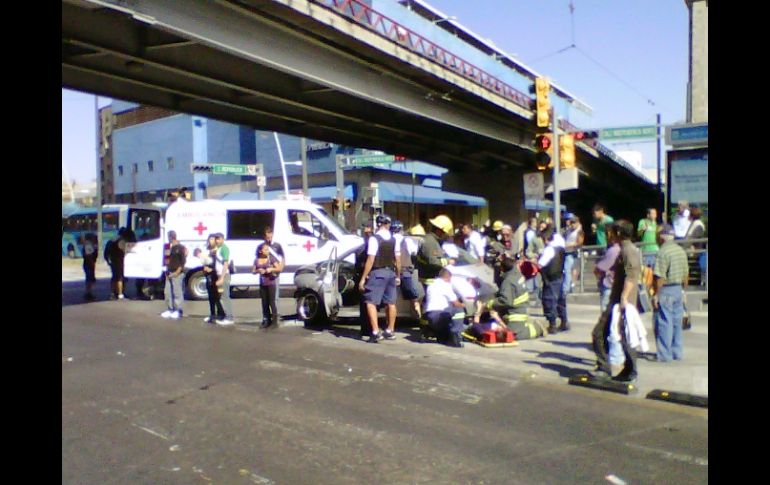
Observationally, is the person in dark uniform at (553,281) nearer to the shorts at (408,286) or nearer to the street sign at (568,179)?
the shorts at (408,286)

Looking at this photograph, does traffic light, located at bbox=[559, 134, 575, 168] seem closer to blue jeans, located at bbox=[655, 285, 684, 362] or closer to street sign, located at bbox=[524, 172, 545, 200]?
street sign, located at bbox=[524, 172, 545, 200]

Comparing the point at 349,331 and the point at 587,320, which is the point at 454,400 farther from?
the point at 587,320

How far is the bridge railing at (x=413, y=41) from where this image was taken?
16312 mm

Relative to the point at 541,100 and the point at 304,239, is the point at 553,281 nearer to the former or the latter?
the point at 541,100

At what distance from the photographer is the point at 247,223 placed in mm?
17875

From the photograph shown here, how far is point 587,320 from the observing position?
40.7 ft

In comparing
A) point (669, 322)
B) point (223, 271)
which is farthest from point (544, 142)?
point (223, 271)

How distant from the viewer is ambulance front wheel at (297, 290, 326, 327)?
11.8 meters

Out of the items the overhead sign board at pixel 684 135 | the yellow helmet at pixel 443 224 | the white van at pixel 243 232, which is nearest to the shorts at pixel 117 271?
the white van at pixel 243 232

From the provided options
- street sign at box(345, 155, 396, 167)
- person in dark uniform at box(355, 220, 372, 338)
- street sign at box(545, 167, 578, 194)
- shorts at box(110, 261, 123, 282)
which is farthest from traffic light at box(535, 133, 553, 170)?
street sign at box(345, 155, 396, 167)
